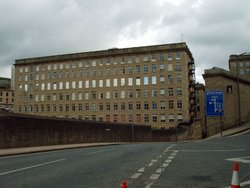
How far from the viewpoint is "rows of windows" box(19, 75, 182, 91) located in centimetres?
7100

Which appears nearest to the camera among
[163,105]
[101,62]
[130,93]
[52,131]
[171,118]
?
[52,131]

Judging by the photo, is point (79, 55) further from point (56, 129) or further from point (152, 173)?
point (152, 173)

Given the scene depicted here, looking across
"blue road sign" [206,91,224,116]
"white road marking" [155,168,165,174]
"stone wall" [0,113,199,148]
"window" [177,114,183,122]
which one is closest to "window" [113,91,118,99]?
"window" [177,114,183,122]

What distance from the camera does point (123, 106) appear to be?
240 ft

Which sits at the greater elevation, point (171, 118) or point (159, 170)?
point (171, 118)

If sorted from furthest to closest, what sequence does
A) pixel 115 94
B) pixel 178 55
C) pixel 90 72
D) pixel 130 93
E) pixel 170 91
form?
pixel 90 72
pixel 115 94
pixel 130 93
pixel 178 55
pixel 170 91

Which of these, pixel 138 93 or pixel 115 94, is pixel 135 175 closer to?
pixel 138 93

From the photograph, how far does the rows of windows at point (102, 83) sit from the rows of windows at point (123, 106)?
5.02 meters

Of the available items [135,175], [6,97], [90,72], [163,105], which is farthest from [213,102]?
[6,97]

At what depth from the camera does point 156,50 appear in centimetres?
7131

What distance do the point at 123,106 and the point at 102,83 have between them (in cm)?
908

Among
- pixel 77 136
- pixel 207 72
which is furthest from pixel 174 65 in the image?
pixel 77 136

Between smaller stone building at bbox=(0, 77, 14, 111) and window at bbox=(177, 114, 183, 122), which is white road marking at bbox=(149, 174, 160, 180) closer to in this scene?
window at bbox=(177, 114, 183, 122)

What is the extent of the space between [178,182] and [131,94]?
66.1 m
